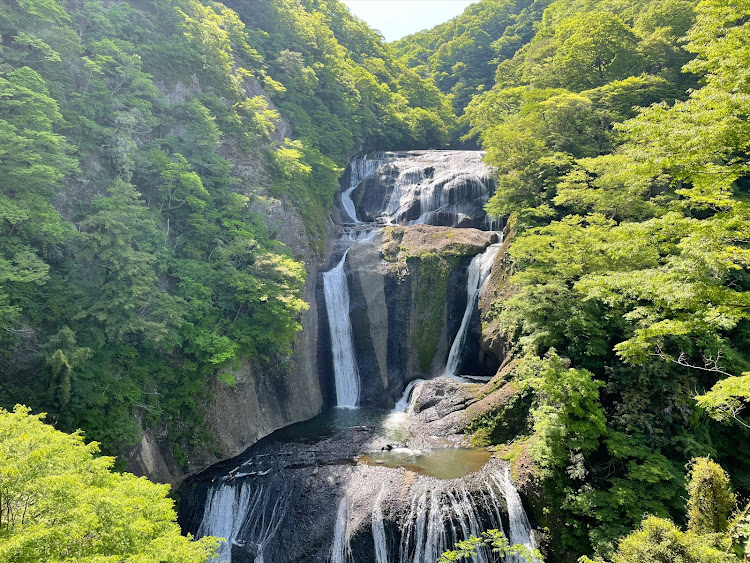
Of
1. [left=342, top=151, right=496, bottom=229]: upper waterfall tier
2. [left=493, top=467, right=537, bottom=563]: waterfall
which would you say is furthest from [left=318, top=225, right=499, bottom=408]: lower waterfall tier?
[left=493, top=467, right=537, bottom=563]: waterfall

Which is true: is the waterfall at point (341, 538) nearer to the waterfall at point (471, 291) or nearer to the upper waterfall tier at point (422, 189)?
the waterfall at point (471, 291)

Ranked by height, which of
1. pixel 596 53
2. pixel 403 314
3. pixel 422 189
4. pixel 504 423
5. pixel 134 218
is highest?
pixel 596 53

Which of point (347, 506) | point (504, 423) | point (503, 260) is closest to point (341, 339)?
point (503, 260)

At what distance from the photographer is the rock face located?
73.0 feet

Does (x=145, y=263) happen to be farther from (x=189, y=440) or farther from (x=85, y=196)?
(x=189, y=440)

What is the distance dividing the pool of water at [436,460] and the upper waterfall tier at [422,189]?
16.1 meters

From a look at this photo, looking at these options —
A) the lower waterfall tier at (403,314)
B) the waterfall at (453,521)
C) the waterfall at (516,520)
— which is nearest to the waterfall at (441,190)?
the lower waterfall tier at (403,314)

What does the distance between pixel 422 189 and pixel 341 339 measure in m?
13.1

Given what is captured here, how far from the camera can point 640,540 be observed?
25.9 feet

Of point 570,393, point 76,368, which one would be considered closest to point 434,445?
point 570,393

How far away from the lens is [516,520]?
11281 mm

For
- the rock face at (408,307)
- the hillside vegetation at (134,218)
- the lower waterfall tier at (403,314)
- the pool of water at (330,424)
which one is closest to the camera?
the hillside vegetation at (134,218)

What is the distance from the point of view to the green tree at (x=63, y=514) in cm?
531

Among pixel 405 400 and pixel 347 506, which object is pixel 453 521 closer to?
pixel 347 506
